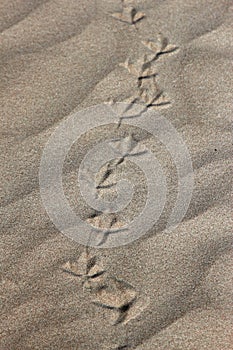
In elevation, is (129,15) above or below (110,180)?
above

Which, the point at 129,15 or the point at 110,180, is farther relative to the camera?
the point at 129,15

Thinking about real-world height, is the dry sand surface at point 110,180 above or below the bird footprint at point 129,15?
below

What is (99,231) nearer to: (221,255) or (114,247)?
(114,247)

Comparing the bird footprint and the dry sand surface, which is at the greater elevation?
the bird footprint

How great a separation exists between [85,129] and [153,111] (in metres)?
0.25

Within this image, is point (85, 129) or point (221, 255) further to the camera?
point (85, 129)

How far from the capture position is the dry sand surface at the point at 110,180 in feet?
5.23

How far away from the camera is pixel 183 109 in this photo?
6.26 feet

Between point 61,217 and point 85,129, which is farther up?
point 85,129

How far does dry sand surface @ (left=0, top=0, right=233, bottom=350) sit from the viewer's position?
1594 millimetres

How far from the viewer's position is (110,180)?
5.86ft

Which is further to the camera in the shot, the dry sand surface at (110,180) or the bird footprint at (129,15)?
the bird footprint at (129,15)

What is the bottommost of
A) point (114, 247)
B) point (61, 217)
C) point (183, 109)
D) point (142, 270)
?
point (142, 270)

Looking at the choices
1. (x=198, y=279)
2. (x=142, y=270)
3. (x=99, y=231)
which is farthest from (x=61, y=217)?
(x=198, y=279)
